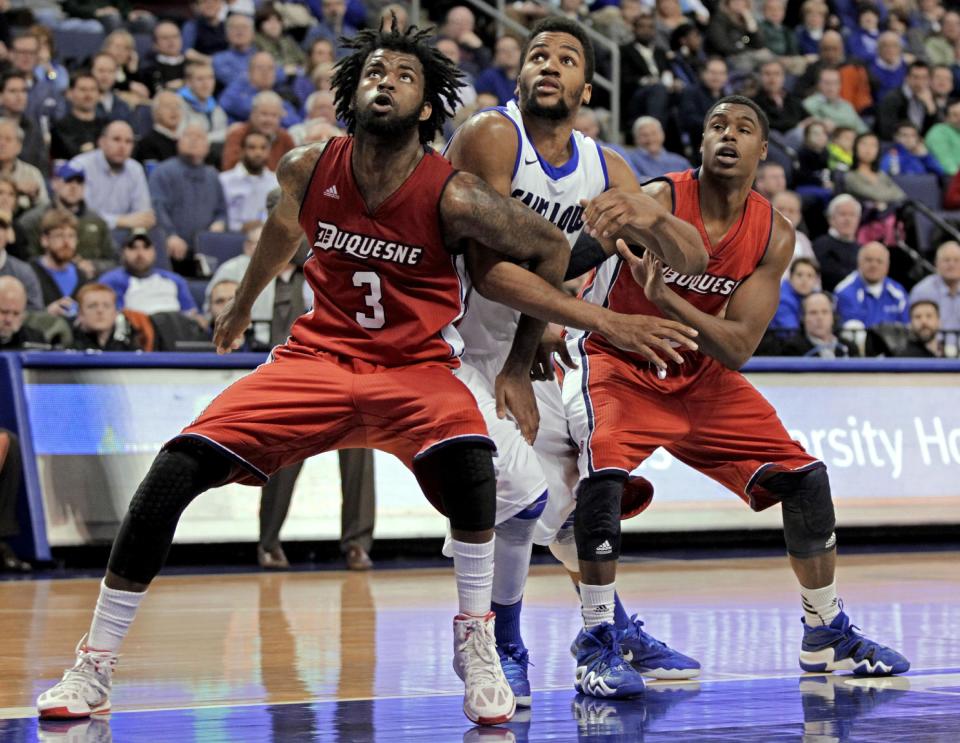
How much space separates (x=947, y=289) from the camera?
1334 centimetres

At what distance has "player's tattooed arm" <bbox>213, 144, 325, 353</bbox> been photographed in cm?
498

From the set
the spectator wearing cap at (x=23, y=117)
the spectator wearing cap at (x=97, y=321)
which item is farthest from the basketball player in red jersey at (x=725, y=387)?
the spectator wearing cap at (x=23, y=117)

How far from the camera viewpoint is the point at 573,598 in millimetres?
7992

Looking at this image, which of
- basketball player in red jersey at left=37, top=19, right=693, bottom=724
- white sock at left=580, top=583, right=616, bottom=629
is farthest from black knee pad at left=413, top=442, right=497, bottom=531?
white sock at left=580, top=583, right=616, bottom=629

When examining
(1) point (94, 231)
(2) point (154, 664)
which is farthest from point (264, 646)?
(1) point (94, 231)

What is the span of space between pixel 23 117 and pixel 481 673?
8735mm

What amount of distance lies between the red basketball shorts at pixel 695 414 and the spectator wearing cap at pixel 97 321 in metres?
4.65

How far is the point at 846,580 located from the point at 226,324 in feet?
15.7

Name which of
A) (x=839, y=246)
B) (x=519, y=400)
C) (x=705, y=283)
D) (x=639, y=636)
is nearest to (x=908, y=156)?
(x=839, y=246)

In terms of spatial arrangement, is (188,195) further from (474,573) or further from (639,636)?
(474,573)

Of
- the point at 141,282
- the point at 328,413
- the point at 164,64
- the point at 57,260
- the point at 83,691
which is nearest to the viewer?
the point at 83,691

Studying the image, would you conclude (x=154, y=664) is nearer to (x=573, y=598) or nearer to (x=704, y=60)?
(x=573, y=598)

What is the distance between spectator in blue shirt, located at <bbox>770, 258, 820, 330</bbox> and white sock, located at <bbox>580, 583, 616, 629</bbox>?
7209 millimetres

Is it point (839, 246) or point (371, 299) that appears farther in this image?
point (839, 246)
